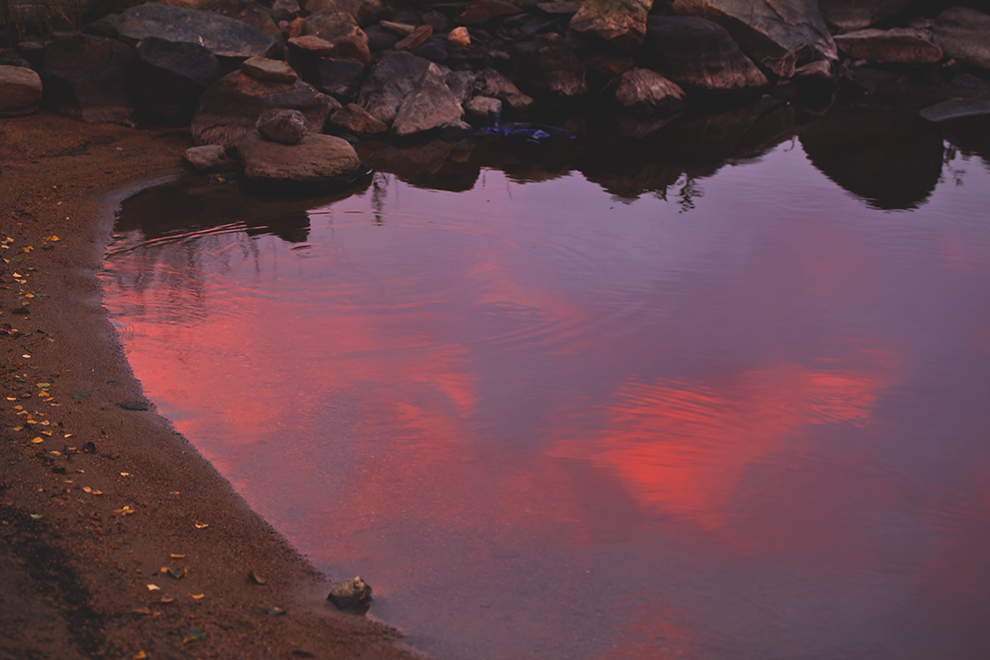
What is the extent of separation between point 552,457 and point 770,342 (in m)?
2.07

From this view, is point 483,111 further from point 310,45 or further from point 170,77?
point 170,77

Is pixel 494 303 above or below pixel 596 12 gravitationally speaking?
below

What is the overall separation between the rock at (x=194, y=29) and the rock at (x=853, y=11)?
44.7 ft

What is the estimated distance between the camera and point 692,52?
48.5 feet

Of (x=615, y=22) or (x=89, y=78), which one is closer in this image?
(x=89, y=78)

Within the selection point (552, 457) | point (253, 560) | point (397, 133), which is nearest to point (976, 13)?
point (397, 133)

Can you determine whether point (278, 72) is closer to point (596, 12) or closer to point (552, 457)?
point (596, 12)

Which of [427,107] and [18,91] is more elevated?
[427,107]

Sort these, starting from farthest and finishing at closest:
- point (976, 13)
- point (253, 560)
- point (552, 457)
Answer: point (976, 13)
point (552, 457)
point (253, 560)

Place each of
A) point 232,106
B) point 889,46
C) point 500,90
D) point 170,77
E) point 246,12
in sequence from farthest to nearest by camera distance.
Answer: point 889,46
point 500,90
point 246,12
point 170,77
point 232,106

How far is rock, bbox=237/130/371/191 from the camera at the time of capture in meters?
8.40

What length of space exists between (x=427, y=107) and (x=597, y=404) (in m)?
8.23

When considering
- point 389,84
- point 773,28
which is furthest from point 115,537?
point 773,28

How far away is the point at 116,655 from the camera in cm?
245
